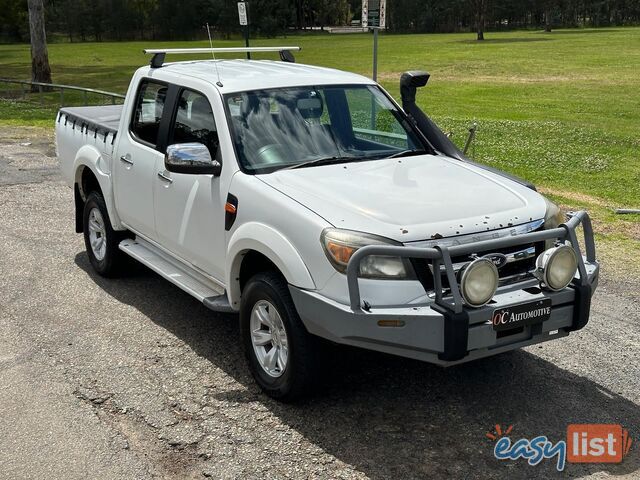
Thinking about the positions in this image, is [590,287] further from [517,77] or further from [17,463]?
[517,77]

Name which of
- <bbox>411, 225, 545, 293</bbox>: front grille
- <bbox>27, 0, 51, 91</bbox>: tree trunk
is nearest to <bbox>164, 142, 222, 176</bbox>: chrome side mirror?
<bbox>411, 225, 545, 293</bbox>: front grille

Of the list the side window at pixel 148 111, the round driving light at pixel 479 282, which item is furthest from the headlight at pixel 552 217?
the side window at pixel 148 111

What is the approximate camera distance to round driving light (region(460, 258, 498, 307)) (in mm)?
4250

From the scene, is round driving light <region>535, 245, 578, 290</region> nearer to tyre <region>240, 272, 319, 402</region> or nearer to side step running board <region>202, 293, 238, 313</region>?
tyre <region>240, 272, 319, 402</region>

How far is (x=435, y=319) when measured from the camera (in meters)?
4.20

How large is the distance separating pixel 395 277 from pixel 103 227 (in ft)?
12.2

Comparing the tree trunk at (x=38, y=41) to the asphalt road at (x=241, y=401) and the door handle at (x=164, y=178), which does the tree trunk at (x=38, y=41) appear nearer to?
the asphalt road at (x=241, y=401)

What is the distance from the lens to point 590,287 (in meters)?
4.70

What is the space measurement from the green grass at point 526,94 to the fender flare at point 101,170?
268 inches

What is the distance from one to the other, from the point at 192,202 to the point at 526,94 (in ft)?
82.1

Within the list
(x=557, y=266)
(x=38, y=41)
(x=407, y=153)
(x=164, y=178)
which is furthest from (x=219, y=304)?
(x=38, y=41)

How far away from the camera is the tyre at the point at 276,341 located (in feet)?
15.3

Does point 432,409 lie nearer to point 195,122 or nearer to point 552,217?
point 552,217

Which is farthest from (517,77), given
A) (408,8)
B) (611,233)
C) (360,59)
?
(408,8)
